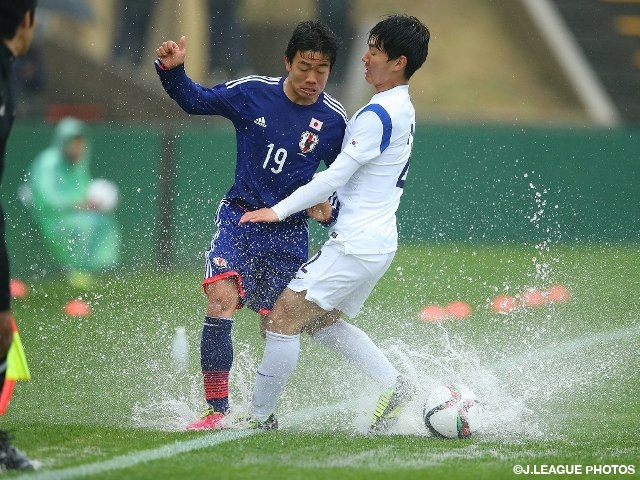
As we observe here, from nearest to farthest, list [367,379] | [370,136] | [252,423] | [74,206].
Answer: [370,136] < [252,423] < [367,379] < [74,206]

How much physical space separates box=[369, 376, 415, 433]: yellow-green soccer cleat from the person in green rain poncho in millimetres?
5615

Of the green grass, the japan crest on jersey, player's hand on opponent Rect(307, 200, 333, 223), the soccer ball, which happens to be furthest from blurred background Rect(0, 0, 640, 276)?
the soccer ball

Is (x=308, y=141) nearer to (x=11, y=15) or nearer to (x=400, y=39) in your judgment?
(x=400, y=39)

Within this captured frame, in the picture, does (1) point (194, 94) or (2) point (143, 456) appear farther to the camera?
(1) point (194, 94)

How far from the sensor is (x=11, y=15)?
500 centimetres

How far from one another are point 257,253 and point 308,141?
25.5 inches

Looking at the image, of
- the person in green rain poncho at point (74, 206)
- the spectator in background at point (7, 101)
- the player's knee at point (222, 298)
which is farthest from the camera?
the person in green rain poncho at point (74, 206)

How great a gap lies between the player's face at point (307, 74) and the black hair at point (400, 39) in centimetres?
28

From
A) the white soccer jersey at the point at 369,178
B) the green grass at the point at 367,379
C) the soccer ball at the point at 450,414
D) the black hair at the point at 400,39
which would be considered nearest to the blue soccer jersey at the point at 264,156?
the white soccer jersey at the point at 369,178

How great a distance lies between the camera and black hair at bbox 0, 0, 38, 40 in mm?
4980

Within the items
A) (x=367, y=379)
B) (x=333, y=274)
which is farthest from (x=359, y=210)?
(x=367, y=379)

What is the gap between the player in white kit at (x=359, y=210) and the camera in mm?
6172

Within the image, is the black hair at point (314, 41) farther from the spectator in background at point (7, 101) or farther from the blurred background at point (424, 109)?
the blurred background at point (424, 109)

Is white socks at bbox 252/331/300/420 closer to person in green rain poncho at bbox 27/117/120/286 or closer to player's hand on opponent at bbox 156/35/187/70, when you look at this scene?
player's hand on opponent at bbox 156/35/187/70
